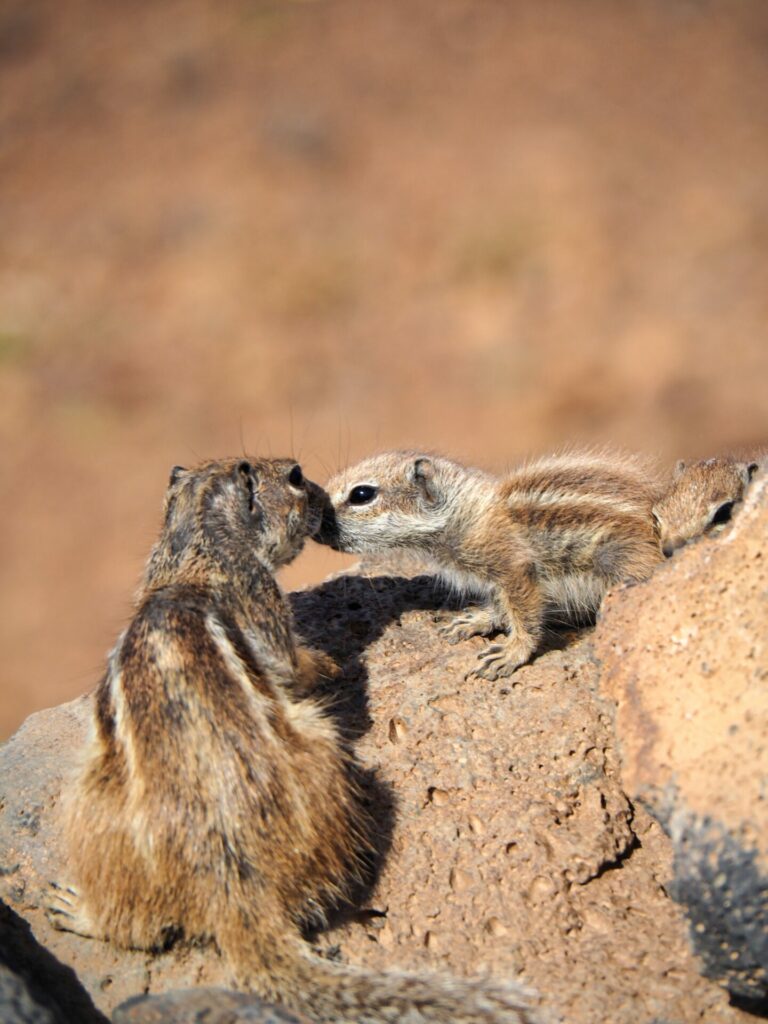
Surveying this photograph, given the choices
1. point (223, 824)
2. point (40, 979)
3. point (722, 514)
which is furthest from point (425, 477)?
point (40, 979)

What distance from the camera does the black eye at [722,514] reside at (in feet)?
17.6

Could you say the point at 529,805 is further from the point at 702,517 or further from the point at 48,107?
the point at 48,107

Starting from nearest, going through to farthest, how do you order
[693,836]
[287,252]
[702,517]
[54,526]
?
[693,836] → [702,517] → [54,526] → [287,252]

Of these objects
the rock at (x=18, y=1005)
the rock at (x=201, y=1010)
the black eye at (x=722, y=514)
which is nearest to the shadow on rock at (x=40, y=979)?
the rock at (x=18, y=1005)

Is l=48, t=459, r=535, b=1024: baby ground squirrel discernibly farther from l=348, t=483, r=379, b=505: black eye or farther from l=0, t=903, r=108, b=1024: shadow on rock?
l=348, t=483, r=379, b=505: black eye

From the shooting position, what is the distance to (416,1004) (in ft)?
12.8

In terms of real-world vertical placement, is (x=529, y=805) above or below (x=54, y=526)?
below

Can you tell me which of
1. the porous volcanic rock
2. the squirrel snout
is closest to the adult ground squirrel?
the squirrel snout

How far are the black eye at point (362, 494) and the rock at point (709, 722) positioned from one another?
84.9 inches

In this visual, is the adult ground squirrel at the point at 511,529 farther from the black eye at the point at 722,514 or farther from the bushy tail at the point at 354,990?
the bushy tail at the point at 354,990

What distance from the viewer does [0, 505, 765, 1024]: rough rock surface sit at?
4117 millimetres

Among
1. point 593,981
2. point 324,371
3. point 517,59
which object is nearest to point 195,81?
point 517,59

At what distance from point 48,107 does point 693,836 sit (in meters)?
22.3

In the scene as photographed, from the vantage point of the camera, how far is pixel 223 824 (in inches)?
161
